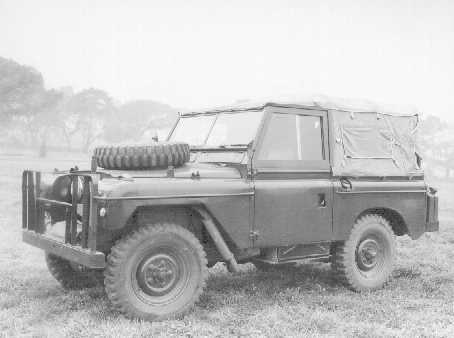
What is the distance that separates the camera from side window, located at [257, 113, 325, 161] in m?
5.76

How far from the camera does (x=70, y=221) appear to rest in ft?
16.4

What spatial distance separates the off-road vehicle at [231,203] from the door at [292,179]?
0.01 m

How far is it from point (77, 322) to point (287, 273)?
309cm

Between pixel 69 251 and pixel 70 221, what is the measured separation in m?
0.26

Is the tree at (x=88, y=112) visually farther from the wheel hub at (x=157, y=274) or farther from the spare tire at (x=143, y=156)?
the wheel hub at (x=157, y=274)

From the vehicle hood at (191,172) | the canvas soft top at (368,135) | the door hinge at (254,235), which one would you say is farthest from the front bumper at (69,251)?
the canvas soft top at (368,135)

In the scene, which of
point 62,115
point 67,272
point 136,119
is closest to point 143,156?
point 67,272

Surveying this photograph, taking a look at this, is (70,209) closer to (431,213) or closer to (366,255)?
(366,255)

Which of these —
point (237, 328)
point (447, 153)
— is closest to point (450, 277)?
point (237, 328)

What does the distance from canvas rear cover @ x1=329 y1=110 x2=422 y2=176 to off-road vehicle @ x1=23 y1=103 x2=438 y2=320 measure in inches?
0.6

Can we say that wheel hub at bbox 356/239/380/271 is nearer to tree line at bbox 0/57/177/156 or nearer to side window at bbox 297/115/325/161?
side window at bbox 297/115/325/161

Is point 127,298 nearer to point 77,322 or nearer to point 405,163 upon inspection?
point 77,322

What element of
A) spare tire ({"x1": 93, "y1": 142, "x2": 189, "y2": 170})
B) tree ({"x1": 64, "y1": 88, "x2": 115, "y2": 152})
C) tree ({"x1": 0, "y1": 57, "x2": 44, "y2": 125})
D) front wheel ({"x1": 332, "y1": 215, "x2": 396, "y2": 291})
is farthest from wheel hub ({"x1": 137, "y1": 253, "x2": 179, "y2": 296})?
tree ({"x1": 64, "y1": 88, "x2": 115, "y2": 152})

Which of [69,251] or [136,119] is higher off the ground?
[136,119]
